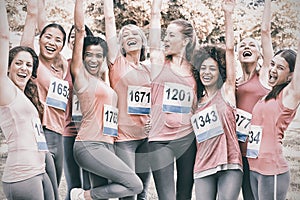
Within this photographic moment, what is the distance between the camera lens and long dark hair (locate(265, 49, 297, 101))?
11.5 ft

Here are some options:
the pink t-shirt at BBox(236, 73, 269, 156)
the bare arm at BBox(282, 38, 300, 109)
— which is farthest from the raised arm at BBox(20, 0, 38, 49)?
the bare arm at BBox(282, 38, 300, 109)

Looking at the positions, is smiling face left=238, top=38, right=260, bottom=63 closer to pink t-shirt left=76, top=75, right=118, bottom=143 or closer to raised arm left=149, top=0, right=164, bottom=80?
raised arm left=149, top=0, right=164, bottom=80

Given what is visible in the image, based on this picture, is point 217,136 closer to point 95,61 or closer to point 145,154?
point 145,154

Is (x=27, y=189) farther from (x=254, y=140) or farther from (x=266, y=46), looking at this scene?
(x=266, y=46)

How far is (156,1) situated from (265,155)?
1.01 meters

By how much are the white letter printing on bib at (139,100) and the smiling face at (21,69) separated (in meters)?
0.54

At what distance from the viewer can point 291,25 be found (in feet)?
11.8

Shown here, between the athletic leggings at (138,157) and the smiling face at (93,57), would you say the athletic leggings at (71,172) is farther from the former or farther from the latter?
the smiling face at (93,57)

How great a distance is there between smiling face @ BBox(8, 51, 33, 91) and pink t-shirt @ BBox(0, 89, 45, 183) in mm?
51

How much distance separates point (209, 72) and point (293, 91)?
1.50ft

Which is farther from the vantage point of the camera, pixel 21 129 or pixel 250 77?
pixel 250 77

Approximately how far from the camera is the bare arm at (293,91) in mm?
3477

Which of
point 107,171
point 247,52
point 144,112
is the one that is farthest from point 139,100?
point 247,52

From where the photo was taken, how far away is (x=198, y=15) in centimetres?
353
